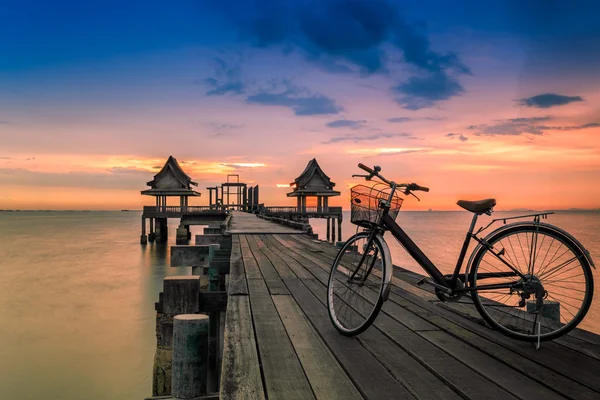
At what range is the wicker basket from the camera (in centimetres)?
351

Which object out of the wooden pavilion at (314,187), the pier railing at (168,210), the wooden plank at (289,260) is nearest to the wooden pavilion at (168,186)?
the pier railing at (168,210)

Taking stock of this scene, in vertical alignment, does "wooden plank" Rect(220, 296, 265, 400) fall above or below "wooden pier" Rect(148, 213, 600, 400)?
above

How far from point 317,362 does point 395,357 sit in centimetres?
52

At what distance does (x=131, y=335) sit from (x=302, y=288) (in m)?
10.2

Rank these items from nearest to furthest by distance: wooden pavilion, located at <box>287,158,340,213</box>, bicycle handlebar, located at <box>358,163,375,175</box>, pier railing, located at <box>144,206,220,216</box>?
bicycle handlebar, located at <box>358,163,375,175</box>, pier railing, located at <box>144,206,220,216</box>, wooden pavilion, located at <box>287,158,340,213</box>

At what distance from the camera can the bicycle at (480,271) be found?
10.1 feet

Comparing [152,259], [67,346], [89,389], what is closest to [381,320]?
[89,389]

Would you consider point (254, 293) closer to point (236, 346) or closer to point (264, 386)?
point (236, 346)

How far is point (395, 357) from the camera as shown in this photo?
2.78m

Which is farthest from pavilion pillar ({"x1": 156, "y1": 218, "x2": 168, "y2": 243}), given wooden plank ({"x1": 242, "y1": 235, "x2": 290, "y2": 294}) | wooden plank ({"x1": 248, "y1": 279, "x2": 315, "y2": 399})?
wooden plank ({"x1": 248, "y1": 279, "x2": 315, "y2": 399})

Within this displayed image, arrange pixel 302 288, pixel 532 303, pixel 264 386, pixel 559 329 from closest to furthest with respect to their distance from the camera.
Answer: pixel 264 386 → pixel 559 329 → pixel 532 303 → pixel 302 288

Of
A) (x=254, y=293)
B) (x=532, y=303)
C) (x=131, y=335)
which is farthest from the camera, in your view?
(x=131, y=335)

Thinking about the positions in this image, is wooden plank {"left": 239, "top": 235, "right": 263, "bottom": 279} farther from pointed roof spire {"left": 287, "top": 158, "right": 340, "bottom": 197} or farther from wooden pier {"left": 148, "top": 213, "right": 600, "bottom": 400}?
pointed roof spire {"left": 287, "top": 158, "right": 340, "bottom": 197}

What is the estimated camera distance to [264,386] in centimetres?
231
